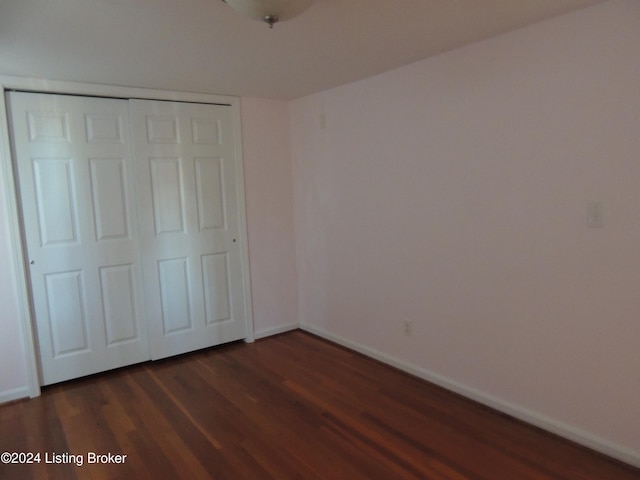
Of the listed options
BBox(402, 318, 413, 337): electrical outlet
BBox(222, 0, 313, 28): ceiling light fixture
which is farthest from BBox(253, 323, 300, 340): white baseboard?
BBox(222, 0, 313, 28): ceiling light fixture

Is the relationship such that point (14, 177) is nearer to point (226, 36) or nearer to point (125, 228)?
point (125, 228)

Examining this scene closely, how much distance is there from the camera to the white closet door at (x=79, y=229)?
291 cm

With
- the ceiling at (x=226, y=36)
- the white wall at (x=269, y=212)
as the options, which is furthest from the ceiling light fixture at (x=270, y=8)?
the white wall at (x=269, y=212)

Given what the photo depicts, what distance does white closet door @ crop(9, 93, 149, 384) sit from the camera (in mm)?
2908

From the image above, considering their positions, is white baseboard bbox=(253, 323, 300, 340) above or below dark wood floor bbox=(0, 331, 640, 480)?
above

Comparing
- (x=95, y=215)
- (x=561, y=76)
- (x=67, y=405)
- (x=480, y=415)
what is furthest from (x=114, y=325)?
(x=561, y=76)

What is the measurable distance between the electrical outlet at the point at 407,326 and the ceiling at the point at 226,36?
1.77 m

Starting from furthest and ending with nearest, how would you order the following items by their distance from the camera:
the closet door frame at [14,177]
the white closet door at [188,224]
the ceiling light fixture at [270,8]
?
the white closet door at [188,224], the closet door frame at [14,177], the ceiling light fixture at [270,8]

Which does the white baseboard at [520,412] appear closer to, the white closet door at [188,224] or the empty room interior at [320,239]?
the empty room interior at [320,239]

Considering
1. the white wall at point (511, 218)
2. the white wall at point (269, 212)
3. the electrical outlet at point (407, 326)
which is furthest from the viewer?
the white wall at point (269, 212)

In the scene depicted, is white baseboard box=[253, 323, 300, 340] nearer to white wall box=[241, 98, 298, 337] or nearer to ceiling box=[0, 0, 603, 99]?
white wall box=[241, 98, 298, 337]

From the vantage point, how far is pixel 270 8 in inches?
66.1

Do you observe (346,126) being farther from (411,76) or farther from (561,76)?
(561,76)

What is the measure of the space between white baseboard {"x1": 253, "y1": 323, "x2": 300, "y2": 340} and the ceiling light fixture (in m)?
2.81
